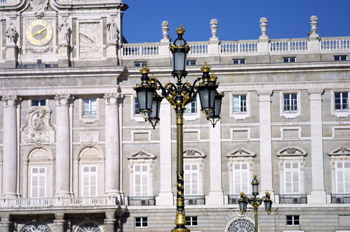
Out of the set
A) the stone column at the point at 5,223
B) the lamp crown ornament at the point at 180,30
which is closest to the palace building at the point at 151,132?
the stone column at the point at 5,223

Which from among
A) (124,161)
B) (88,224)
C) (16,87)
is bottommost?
(88,224)

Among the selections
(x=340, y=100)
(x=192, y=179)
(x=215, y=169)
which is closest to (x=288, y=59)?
(x=340, y=100)

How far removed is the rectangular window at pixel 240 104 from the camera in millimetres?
56906

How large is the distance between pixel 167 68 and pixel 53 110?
7.41 m

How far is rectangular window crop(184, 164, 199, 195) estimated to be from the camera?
186 ft

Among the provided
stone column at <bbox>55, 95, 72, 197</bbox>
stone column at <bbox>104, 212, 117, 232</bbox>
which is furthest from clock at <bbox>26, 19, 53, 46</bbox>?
stone column at <bbox>104, 212, 117, 232</bbox>

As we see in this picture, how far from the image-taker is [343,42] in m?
57.2

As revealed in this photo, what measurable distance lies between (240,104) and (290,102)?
301 centimetres

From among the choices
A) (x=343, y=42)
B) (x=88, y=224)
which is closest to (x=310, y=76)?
(x=343, y=42)

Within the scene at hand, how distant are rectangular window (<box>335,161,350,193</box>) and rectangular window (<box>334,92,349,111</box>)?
→ 3314 mm

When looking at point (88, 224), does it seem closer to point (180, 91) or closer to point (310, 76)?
point (310, 76)

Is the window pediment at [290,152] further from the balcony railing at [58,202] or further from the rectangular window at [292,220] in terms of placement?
the balcony railing at [58,202]

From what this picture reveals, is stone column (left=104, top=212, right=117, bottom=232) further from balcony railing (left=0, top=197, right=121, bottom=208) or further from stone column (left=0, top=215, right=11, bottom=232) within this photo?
stone column (left=0, top=215, right=11, bottom=232)

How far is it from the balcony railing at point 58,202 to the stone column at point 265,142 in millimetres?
8753
